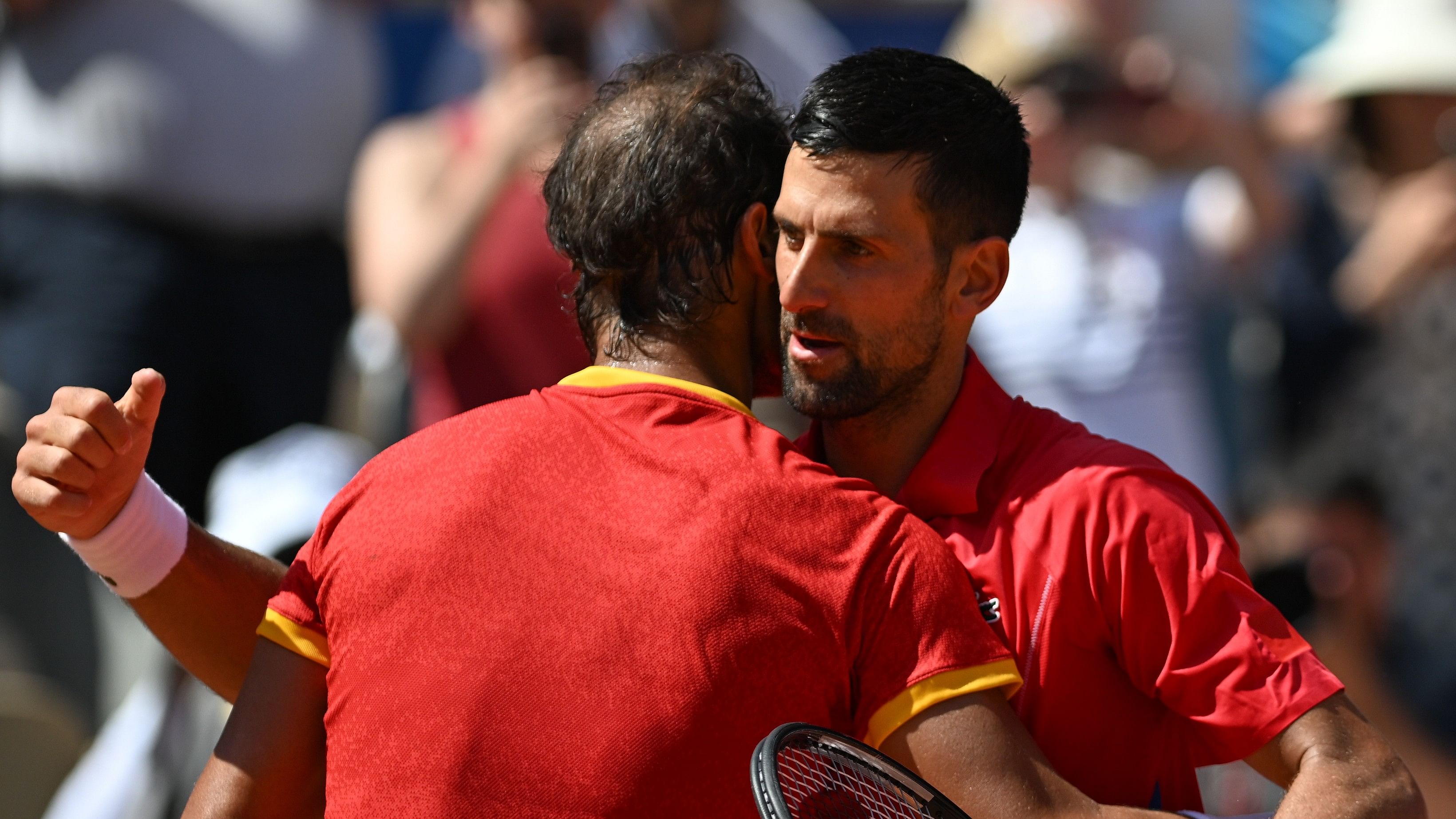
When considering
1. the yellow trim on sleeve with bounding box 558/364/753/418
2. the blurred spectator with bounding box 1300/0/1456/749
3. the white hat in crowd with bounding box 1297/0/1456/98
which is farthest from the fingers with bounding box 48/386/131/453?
the white hat in crowd with bounding box 1297/0/1456/98

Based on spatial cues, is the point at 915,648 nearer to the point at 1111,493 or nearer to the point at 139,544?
the point at 1111,493

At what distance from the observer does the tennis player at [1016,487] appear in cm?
244

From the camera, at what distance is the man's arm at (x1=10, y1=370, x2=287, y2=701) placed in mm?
2545

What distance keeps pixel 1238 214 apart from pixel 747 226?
11.2 ft

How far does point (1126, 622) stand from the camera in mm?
2473

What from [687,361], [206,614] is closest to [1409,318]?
[687,361]

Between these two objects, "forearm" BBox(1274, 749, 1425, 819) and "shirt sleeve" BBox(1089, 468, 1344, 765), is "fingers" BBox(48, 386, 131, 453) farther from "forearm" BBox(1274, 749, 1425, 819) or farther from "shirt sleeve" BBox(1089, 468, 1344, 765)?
"forearm" BBox(1274, 749, 1425, 819)

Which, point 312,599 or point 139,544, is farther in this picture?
point 139,544

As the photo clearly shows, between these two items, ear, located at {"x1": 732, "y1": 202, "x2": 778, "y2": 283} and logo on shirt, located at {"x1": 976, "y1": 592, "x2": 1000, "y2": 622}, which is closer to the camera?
logo on shirt, located at {"x1": 976, "y1": 592, "x2": 1000, "y2": 622}

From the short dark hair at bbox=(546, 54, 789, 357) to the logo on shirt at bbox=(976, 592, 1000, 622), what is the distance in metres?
0.58

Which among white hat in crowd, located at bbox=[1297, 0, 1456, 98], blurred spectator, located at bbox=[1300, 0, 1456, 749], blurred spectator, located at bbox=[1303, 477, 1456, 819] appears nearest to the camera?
blurred spectator, located at bbox=[1303, 477, 1456, 819]

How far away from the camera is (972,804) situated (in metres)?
2.27

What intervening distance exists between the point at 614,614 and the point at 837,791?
36 cm

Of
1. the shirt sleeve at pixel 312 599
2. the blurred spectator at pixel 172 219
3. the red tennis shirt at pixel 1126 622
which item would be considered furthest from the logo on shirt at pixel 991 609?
the blurred spectator at pixel 172 219
